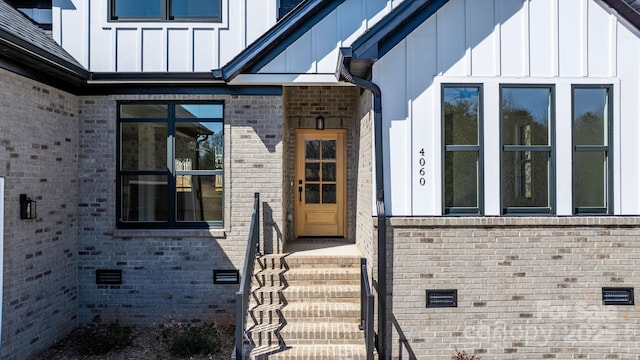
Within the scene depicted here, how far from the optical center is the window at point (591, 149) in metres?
5.29

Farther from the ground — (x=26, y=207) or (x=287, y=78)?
(x=287, y=78)

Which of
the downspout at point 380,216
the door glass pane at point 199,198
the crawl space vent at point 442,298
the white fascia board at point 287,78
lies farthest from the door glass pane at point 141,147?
the crawl space vent at point 442,298

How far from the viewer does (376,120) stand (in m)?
5.18

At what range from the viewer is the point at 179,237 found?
6.57 metres

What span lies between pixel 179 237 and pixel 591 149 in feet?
20.0

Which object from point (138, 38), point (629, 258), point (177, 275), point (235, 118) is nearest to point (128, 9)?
point (138, 38)

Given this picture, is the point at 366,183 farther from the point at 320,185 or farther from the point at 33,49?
the point at 33,49

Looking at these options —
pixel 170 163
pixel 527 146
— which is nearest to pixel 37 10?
pixel 170 163

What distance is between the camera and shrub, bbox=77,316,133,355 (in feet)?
18.7

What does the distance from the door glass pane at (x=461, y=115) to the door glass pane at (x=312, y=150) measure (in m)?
3.23

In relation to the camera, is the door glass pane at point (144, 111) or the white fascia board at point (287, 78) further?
the door glass pane at point (144, 111)

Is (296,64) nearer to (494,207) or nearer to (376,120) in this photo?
(376,120)

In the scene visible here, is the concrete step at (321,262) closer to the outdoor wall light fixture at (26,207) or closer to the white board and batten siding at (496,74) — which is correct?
the white board and batten siding at (496,74)

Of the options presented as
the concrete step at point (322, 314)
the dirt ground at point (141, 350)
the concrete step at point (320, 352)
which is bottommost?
the dirt ground at point (141, 350)
